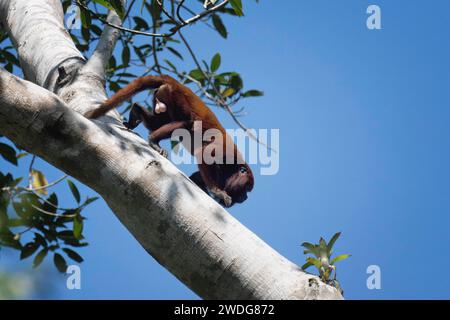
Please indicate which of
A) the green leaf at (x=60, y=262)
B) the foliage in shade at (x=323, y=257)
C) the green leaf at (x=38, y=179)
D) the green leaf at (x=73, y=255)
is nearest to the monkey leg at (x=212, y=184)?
the green leaf at (x=73, y=255)

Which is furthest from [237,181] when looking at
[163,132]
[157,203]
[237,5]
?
[157,203]

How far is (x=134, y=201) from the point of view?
2.77 meters

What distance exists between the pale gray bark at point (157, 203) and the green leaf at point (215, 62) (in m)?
4.65

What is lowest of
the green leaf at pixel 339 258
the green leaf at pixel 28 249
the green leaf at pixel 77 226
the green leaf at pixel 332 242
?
the green leaf at pixel 339 258

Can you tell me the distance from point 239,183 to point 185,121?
4.73 ft

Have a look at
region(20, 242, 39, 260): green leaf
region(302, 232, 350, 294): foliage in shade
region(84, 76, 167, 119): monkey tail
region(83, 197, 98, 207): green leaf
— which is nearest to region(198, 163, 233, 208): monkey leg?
region(84, 76, 167, 119): monkey tail

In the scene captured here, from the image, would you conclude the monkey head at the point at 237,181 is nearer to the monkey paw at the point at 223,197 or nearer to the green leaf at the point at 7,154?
the monkey paw at the point at 223,197

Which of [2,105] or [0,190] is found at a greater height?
[0,190]

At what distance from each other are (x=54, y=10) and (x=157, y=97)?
64.7 inches

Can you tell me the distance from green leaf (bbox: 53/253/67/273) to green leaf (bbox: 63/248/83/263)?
9cm

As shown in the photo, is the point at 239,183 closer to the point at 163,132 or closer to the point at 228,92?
the point at 228,92

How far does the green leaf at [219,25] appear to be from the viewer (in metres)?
8.10
